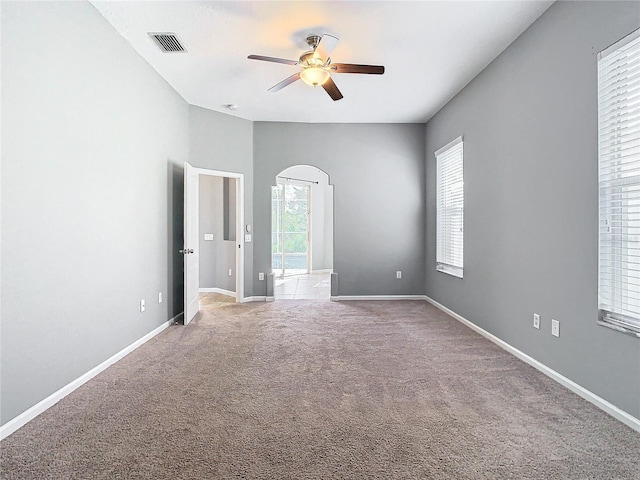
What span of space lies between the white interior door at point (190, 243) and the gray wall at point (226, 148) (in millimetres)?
564

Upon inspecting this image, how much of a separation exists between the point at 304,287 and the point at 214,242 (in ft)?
6.38

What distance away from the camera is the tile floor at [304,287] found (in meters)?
6.50

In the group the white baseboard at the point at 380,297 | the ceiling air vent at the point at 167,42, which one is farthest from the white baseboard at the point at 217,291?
the ceiling air vent at the point at 167,42

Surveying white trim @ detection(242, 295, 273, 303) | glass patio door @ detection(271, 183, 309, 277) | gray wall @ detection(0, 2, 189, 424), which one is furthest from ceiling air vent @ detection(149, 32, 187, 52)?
glass patio door @ detection(271, 183, 309, 277)

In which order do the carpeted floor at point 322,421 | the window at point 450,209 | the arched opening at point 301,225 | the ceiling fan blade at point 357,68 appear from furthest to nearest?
the arched opening at point 301,225
the window at point 450,209
the ceiling fan blade at point 357,68
the carpeted floor at point 322,421

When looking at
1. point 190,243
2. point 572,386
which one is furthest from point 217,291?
point 572,386

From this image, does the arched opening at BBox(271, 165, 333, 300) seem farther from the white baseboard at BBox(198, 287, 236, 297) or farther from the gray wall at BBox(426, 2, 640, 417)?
the gray wall at BBox(426, 2, 640, 417)

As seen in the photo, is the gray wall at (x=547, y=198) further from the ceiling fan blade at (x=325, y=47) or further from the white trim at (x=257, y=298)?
the white trim at (x=257, y=298)

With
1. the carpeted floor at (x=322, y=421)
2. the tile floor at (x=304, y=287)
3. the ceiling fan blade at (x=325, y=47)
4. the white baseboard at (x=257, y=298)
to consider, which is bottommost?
the carpeted floor at (x=322, y=421)

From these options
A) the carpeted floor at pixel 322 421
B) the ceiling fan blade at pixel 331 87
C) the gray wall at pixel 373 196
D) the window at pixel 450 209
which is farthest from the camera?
the gray wall at pixel 373 196

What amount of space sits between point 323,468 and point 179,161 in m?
4.11

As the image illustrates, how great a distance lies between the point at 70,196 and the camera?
104 inches

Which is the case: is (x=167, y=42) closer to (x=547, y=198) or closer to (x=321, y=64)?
(x=321, y=64)

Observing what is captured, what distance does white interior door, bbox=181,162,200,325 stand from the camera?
4543mm
